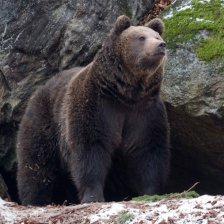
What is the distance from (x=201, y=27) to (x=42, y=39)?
2432mm

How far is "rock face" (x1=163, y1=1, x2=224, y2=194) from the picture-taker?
10.3 metres

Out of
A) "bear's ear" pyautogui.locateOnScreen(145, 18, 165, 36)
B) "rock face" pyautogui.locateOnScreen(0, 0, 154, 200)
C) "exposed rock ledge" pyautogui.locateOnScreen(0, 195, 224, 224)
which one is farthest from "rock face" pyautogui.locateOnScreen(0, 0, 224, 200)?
"exposed rock ledge" pyautogui.locateOnScreen(0, 195, 224, 224)

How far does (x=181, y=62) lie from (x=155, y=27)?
691 millimetres

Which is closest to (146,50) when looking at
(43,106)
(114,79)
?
(114,79)

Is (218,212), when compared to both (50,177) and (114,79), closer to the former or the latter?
(114,79)

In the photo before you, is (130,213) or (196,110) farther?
(196,110)

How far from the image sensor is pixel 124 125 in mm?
10086

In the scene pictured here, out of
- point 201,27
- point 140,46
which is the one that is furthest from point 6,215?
point 201,27

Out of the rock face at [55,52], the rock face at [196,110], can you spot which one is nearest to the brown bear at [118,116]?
the rock face at [196,110]

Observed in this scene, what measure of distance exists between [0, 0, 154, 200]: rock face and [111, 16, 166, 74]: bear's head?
57.3 inches

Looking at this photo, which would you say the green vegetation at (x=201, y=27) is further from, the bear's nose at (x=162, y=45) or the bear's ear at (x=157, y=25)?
the bear's nose at (x=162, y=45)

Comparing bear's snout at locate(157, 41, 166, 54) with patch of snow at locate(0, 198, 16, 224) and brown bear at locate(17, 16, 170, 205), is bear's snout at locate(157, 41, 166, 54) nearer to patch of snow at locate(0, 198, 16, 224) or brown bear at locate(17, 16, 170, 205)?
brown bear at locate(17, 16, 170, 205)

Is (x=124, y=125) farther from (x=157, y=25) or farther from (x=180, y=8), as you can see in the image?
(x=180, y=8)

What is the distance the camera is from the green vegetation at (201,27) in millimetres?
10453
